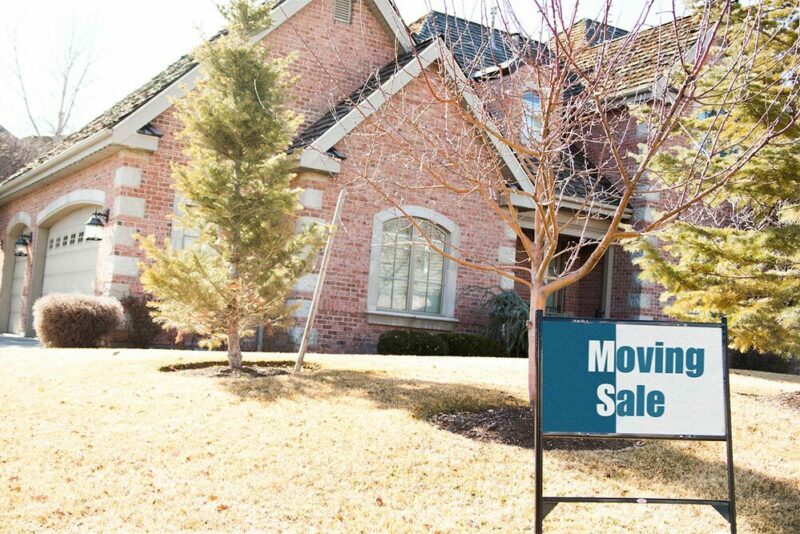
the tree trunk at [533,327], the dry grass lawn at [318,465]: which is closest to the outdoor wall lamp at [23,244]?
the dry grass lawn at [318,465]

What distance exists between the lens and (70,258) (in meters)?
16.9

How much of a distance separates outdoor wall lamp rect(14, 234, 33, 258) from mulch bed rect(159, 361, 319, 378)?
10062mm

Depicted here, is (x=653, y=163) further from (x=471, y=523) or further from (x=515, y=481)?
(x=471, y=523)

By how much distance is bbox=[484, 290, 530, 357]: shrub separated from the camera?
15.7 metres

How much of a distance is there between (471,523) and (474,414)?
250 cm

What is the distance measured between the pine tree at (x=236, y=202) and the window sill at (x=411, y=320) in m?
4.85

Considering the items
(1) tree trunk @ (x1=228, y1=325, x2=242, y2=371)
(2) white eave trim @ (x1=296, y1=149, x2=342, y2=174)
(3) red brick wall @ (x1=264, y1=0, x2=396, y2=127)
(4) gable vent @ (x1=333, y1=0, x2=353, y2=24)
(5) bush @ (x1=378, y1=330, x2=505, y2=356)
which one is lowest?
(1) tree trunk @ (x1=228, y1=325, x2=242, y2=371)

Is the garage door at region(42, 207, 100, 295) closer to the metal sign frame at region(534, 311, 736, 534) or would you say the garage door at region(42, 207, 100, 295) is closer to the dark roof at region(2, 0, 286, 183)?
the dark roof at region(2, 0, 286, 183)

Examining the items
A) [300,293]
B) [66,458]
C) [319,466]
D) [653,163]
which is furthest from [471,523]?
[300,293]

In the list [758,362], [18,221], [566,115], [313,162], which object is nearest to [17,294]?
[18,221]

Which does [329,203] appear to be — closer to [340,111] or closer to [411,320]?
[340,111]

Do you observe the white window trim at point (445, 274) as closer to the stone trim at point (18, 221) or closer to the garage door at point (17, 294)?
the stone trim at point (18, 221)

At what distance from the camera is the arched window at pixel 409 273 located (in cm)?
1551

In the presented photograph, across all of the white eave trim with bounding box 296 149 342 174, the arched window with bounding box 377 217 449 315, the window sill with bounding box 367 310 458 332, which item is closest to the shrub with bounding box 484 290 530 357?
the window sill with bounding box 367 310 458 332
